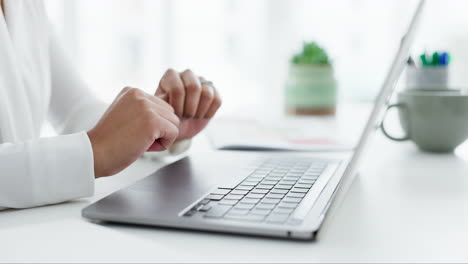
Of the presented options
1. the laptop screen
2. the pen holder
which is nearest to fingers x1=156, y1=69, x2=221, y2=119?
the laptop screen

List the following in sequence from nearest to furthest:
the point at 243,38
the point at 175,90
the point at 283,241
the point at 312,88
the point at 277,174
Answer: the point at 283,241 < the point at 277,174 < the point at 175,90 < the point at 312,88 < the point at 243,38

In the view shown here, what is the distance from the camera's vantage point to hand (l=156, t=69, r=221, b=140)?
2.56 feet

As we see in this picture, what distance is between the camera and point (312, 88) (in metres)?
1.40

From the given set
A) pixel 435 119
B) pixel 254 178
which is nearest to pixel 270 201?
pixel 254 178

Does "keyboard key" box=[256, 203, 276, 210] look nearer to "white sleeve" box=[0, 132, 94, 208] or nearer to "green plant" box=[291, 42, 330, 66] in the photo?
"white sleeve" box=[0, 132, 94, 208]

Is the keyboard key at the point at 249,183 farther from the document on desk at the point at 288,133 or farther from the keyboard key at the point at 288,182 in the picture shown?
the document on desk at the point at 288,133

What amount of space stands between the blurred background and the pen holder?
134 cm

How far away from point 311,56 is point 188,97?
28.4 inches

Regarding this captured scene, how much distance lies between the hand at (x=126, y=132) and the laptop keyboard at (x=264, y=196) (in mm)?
101

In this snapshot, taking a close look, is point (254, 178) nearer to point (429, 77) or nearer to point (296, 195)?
point (296, 195)

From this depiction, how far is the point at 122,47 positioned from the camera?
300 centimetres

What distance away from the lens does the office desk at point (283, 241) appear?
1.40ft

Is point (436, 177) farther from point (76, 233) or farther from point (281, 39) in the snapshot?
point (281, 39)

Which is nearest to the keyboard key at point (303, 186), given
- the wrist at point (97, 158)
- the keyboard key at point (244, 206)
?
the keyboard key at point (244, 206)
